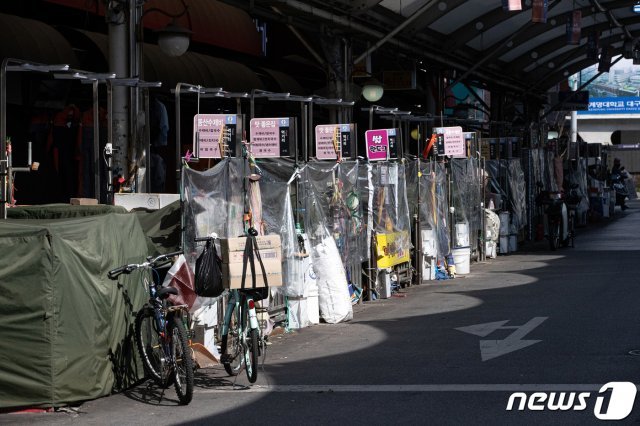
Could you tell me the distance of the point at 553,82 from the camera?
147 feet

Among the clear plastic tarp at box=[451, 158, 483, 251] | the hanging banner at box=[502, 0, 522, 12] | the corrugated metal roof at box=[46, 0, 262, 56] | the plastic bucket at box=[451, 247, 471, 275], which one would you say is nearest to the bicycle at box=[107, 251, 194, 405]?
the corrugated metal roof at box=[46, 0, 262, 56]

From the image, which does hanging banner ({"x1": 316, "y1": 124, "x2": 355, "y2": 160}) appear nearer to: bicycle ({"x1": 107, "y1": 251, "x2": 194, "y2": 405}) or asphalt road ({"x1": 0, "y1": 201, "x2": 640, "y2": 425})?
asphalt road ({"x1": 0, "y1": 201, "x2": 640, "y2": 425})

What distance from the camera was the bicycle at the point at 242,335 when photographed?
10.4 m

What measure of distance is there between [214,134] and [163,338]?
4063mm

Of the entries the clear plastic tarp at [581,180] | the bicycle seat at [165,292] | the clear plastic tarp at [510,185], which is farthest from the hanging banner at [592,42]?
the bicycle seat at [165,292]

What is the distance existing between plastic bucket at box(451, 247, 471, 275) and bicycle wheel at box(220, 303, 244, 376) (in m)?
10.9

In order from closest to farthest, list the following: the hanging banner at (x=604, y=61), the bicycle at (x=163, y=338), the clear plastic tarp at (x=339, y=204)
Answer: the bicycle at (x=163, y=338), the clear plastic tarp at (x=339, y=204), the hanging banner at (x=604, y=61)

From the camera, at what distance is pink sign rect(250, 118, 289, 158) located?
1419 cm

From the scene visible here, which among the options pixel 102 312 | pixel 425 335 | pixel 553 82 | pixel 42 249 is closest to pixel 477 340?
pixel 425 335

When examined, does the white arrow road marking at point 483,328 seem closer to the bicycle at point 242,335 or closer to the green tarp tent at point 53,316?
the bicycle at point 242,335

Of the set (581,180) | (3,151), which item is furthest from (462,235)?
(581,180)

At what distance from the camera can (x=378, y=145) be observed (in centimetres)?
1866

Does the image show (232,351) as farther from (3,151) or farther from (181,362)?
(3,151)

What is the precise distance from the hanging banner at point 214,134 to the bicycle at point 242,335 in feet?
8.98
